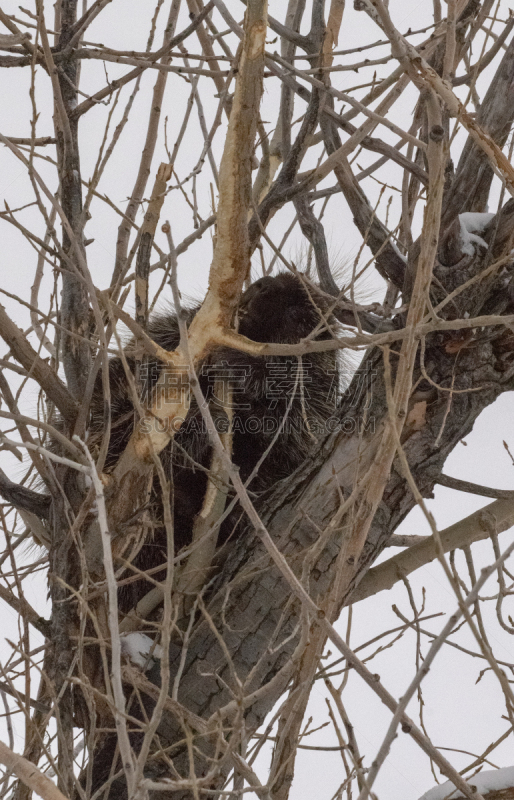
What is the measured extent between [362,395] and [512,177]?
31.2 inches

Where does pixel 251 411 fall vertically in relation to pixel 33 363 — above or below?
above

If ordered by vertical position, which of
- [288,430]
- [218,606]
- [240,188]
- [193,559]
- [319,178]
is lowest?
[218,606]

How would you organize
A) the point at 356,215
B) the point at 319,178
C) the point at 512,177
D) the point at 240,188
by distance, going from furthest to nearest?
the point at 356,215 < the point at 319,178 < the point at 240,188 < the point at 512,177

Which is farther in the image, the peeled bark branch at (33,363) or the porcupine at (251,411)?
the porcupine at (251,411)

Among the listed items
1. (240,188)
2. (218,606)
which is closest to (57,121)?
(240,188)

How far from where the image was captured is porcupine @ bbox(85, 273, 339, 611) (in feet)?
9.50

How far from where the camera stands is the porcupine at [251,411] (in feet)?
9.50

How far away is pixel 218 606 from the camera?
6.98ft

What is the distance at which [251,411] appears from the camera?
324cm

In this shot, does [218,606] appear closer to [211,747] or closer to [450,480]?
[211,747]

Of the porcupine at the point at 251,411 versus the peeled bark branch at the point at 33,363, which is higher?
the porcupine at the point at 251,411

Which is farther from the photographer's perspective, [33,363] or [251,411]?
[251,411]

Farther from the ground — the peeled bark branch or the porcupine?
the porcupine

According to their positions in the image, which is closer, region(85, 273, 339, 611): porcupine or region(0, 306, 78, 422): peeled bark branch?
region(0, 306, 78, 422): peeled bark branch
